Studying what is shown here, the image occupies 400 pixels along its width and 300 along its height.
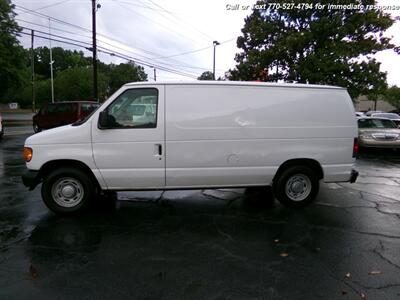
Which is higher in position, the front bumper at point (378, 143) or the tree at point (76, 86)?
the tree at point (76, 86)

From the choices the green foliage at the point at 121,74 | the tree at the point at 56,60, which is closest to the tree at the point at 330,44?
the green foliage at the point at 121,74

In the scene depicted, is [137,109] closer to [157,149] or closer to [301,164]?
[157,149]

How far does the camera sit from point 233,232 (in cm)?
482

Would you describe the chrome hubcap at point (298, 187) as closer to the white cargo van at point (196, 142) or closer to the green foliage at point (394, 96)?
the white cargo van at point (196, 142)

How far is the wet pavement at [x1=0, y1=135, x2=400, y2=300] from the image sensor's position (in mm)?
3359

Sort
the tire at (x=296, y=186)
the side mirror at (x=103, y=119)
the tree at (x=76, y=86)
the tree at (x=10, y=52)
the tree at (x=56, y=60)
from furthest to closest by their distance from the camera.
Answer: the tree at (x=56, y=60)
the tree at (x=76, y=86)
the tree at (x=10, y=52)
the tire at (x=296, y=186)
the side mirror at (x=103, y=119)

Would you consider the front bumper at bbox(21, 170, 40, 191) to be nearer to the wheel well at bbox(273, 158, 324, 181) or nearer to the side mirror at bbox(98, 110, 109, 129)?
the side mirror at bbox(98, 110, 109, 129)

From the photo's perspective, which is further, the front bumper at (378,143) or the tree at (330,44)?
the tree at (330,44)

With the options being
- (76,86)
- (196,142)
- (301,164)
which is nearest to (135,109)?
(196,142)

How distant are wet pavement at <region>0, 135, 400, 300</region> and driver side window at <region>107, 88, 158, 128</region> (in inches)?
57.0

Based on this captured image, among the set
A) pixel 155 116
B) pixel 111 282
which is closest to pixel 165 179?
pixel 155 116

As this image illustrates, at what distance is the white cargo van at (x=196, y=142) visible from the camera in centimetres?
527

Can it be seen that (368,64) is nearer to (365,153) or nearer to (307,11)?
(307,11)

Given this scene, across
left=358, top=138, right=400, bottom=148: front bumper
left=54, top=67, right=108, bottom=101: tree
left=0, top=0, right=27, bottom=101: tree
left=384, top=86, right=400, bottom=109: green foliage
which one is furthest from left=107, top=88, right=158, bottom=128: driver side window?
left=384, top=86, right=400, bottom=109: green foliage
